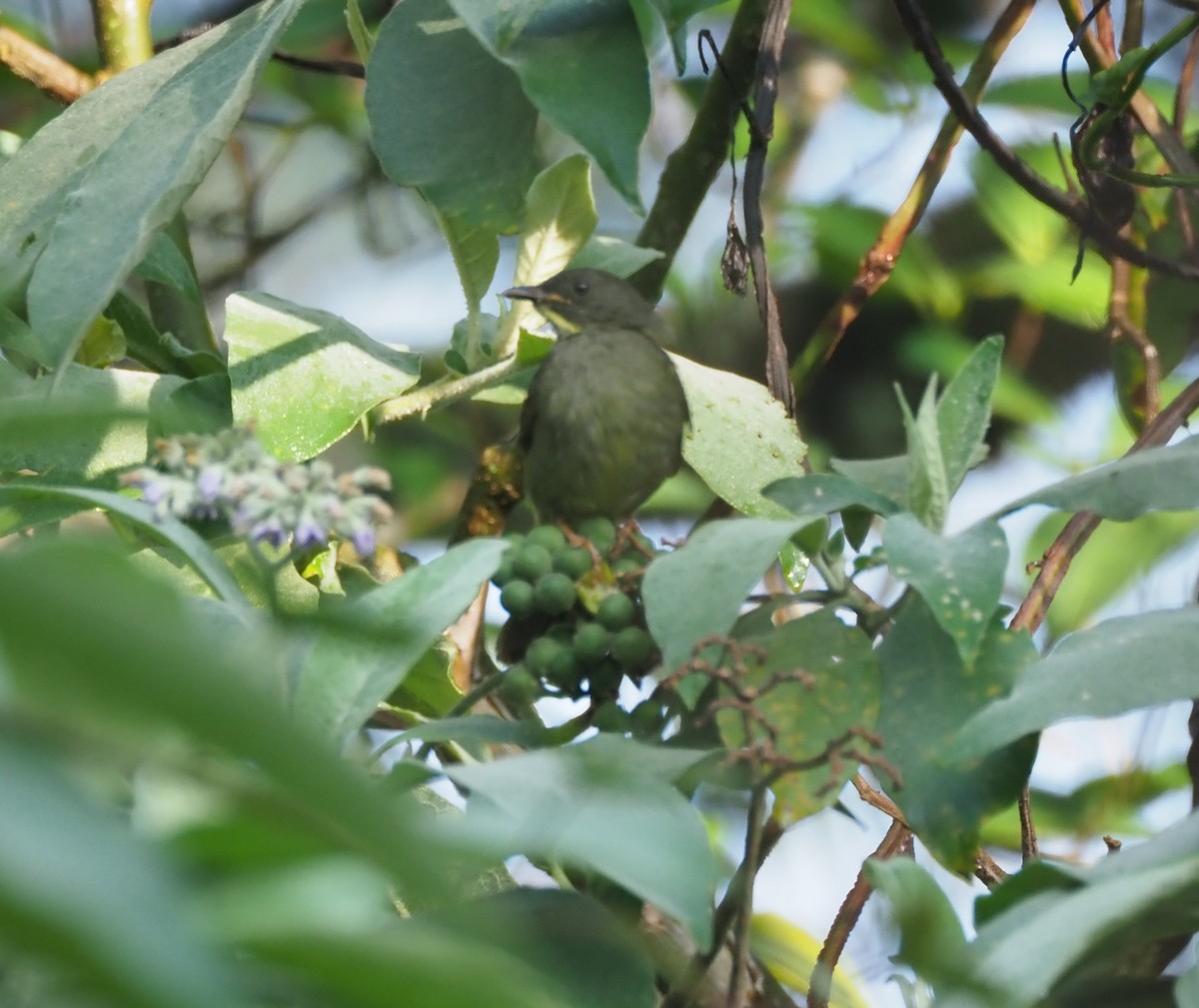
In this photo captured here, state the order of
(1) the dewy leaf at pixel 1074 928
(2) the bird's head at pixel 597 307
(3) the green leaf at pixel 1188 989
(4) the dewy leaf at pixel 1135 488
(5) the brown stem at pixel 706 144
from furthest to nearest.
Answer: (2) the bird's head at pixel 597 307 < (5) the brown stem at pixel 706 144 < (4) the dewy leaf at pixel 1135 488 < (3) the green leaf at pixel 1188 989 < (1) the dewy leaf at pixel 1074 928

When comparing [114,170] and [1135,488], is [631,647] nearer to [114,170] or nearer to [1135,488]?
[1135,488]

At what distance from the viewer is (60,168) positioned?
159 centimetres

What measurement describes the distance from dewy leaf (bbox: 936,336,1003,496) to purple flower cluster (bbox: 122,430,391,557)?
487mm

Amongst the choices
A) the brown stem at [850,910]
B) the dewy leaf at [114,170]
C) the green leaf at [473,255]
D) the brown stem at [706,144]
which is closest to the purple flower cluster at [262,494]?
the dewy leaf at [114,170]

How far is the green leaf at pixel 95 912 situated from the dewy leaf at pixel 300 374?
1.23 meters

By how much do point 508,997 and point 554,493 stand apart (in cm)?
226

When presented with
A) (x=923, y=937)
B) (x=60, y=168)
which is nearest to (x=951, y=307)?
(x=60, y=168)

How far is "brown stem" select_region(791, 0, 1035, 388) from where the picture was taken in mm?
2391

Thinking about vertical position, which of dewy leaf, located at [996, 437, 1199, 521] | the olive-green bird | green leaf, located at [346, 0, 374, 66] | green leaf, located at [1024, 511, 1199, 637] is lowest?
green leaf, located at [1024, 511, 1199, 637]

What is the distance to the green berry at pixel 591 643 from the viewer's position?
1.30 m

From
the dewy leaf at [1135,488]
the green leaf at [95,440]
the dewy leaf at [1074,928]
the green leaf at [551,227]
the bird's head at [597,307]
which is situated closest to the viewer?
the dewy leaf at [1074,928]

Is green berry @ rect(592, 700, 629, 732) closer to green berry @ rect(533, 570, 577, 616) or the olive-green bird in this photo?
green berry @ rect(533, 570, 577, 616)

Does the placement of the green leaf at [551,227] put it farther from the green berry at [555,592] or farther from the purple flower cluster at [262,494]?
the purple flower cluster at [262,494]

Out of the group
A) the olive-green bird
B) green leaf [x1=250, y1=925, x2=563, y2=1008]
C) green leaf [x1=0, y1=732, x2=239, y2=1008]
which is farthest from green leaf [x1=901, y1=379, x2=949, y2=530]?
the olive-green bird
